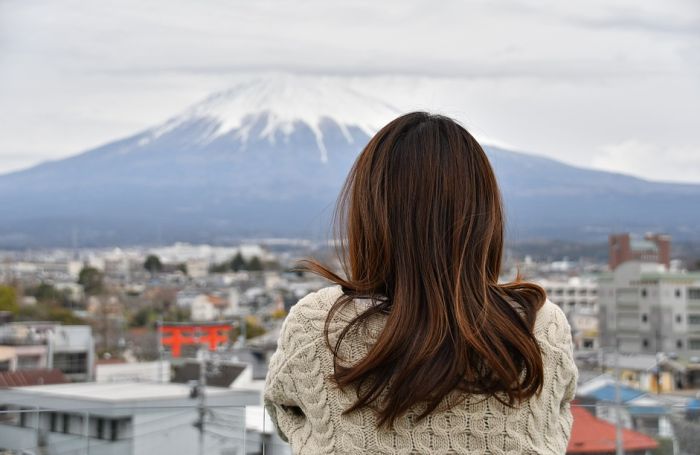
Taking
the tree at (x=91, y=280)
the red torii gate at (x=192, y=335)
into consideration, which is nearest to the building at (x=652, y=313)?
the red torii gate at (x=192, y=335)

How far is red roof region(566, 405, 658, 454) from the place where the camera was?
1.90m

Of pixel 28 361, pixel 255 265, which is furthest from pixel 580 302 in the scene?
pixel 28 361

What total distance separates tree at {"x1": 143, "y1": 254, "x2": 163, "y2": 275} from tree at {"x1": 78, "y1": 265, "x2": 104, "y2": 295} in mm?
6684

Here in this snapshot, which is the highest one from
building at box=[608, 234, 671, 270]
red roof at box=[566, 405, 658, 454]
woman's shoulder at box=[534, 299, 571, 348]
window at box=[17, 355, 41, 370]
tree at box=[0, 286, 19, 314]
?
building at box=[608, 234, 671, 270]

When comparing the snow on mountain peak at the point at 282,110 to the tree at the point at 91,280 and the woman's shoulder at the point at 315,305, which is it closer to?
the tree at the point at 91,280

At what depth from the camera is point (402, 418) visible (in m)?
1.05

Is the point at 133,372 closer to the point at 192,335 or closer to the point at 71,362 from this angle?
the point at 71,362

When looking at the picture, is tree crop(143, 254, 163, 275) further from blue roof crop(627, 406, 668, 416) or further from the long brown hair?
the long brown hair

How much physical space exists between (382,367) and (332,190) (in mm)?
78518

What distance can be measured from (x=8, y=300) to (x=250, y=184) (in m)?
52.9

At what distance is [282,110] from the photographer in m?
95.4

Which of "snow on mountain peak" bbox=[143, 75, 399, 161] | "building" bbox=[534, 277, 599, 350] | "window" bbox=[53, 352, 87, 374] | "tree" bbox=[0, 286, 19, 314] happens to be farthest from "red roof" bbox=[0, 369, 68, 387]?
"snow on mountain peak" bbox=[143, 75, 399, 161]

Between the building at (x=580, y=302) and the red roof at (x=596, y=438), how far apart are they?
30.1 metres

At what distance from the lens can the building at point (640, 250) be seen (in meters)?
39.8
